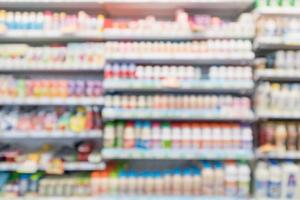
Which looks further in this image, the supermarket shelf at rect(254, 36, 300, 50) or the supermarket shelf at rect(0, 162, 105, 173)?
the supermarket shelf at rect(0, 162, 105, 173)

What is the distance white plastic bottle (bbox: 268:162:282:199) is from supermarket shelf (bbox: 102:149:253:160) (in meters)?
0.21

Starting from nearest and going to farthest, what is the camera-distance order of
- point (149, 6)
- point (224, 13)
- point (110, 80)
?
point (110, 80) → point (149, 6) → point (224, 13)

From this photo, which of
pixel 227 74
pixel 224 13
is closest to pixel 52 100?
pixel 227 74

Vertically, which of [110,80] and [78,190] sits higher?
[110,80]

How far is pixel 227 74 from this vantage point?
233 centimetres

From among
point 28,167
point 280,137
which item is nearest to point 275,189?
point 280,137

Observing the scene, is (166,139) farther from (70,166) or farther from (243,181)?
(70,166)

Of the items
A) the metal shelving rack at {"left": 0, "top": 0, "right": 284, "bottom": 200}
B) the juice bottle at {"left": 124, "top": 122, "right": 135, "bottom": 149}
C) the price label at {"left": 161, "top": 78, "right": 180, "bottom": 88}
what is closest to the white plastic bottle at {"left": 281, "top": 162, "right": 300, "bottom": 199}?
the metal shelving rack at {"left": 0, "top": 0, "right": 284, "bottom": 200}

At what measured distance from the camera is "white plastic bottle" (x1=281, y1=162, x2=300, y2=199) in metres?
2.31

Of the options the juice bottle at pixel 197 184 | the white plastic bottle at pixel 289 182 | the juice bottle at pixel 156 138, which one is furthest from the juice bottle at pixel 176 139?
the white plastic bottle at pixel 289 182

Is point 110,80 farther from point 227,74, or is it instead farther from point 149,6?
point 227,74

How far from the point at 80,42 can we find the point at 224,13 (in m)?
1.34

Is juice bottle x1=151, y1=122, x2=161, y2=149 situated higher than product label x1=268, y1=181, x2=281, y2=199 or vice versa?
juice bottle x1=151, y1=122, x2=161, y2=149

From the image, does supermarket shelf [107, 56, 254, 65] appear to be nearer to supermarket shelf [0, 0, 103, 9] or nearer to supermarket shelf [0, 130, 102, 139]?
supermarket shelf [0, 0, 103, 9]
